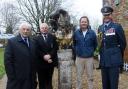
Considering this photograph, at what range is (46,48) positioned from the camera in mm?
9219

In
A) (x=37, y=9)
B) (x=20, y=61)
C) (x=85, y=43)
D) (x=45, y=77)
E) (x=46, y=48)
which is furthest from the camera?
(x=37, y=9)

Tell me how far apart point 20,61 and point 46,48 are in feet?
5.73

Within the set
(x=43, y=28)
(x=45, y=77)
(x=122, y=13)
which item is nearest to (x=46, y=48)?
(x=43, y=28)

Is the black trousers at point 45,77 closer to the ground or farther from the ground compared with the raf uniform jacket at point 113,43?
closer to the ground

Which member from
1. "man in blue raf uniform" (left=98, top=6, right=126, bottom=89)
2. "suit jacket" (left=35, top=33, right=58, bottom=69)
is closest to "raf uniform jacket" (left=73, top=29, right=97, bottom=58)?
"suit jacket" (left=35, top=33, right=58, bottom=69)

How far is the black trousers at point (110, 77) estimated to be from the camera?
26.9 feet

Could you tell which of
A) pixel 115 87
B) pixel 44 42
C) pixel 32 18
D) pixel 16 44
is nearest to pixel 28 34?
pixel 16 44

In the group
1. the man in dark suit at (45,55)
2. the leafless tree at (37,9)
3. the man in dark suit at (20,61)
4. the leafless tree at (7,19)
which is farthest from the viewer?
the leafless tree at (7,19)

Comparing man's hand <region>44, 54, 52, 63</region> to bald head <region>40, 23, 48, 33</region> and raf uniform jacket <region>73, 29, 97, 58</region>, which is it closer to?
bald head <region>40, 23, 48, 33</region>

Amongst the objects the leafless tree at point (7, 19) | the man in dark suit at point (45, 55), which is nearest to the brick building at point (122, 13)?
the man in dark suit at point (45, 55)

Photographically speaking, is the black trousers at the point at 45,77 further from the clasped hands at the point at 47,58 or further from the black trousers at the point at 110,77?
the black trousers at the point at 110,77

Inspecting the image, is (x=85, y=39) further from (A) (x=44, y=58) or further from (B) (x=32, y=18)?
(B) (x=32, y=18)

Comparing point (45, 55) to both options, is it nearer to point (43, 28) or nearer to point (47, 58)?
point (47, 58)

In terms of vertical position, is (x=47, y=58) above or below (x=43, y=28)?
below
